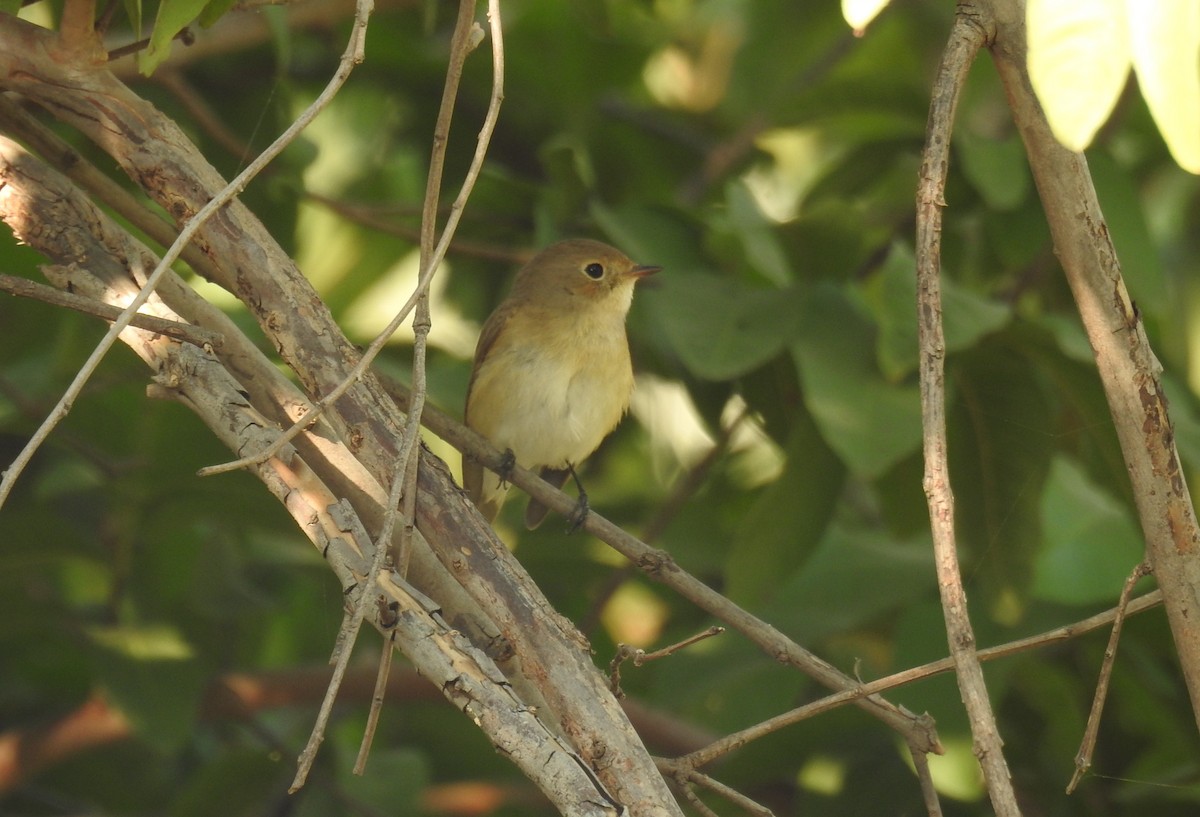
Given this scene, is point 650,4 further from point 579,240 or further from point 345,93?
point 345,93

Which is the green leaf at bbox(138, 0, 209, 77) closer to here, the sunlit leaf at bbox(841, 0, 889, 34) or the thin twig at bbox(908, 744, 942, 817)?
the sunlit leaf at bbox(841, 0, 889, 34)

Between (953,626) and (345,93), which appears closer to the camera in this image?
(953,626)

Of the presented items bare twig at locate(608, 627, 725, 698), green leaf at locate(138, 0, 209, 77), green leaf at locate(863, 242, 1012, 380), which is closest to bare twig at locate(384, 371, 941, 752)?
bare twig at locate(608, 627, 725, 698)

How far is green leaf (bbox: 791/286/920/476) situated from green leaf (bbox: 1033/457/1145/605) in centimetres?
82

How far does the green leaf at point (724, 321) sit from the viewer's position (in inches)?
139

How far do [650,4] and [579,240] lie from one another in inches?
34.6

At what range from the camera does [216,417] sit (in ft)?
7.59

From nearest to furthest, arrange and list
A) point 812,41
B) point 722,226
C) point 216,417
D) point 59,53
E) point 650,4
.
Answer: point 216,417 → point 59,53 → point 722,226 → point 650,4 → point 812,41

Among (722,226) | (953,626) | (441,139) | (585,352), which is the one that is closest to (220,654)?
(585,352)

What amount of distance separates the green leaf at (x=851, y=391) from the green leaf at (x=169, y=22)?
1.69m

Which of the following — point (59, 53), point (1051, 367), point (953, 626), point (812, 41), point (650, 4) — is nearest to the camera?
point (953, 626)

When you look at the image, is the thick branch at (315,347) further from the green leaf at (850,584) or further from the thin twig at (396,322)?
the green leaf at (850,584)

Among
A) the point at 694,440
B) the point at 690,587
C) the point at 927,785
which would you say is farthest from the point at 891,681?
the point at 694,440

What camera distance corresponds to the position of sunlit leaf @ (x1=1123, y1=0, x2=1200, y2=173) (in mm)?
1491
